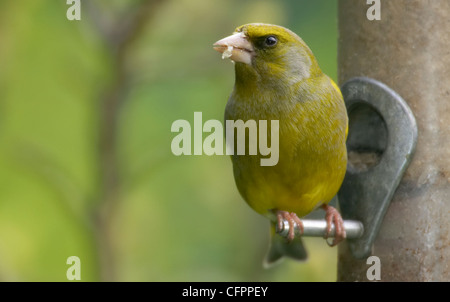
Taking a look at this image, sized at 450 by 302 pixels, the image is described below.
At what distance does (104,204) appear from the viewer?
6.06 metres

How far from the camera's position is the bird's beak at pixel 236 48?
4.22 metres

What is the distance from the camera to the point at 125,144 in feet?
23.7

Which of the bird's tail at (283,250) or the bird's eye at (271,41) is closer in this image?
the bird's eye at (271,41)

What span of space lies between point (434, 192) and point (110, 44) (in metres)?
2.43

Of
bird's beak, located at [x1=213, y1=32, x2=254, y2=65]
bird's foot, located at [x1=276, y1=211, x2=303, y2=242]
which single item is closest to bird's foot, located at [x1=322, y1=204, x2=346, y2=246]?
bird's foot, located at [x1=276, y1=211, x2=303, y2=242]

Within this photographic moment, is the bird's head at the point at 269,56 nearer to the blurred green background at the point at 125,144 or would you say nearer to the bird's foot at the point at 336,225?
the bird's foot at the point at 336,225

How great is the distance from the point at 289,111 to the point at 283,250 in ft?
3.53

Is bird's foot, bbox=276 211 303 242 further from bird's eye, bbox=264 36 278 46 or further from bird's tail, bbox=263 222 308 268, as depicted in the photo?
bird's eye, bbox=264 36 278 46

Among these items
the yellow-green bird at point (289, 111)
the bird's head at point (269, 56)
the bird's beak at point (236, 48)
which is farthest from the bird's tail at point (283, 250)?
the bird's beak at point (236, 48)

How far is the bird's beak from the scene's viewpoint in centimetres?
422

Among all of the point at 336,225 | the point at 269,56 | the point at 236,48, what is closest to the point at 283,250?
the point at 336,225

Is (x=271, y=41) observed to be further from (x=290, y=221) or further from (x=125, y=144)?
(x=125, y=144)
